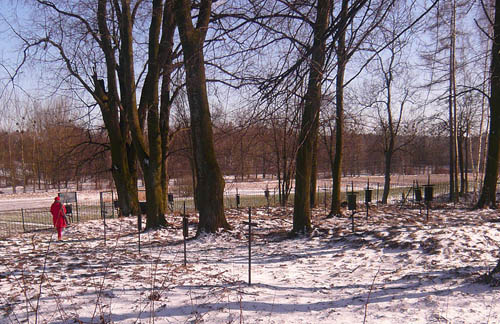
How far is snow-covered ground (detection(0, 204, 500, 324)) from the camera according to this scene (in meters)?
4.23

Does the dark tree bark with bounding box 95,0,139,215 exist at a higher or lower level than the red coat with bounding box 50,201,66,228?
higher

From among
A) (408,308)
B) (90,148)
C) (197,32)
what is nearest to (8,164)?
(90,148)

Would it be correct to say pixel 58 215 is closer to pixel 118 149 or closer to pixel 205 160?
pixel 205 160

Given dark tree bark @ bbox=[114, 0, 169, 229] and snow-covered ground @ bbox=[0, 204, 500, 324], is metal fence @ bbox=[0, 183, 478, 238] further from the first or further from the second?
snow-covered ground @ bbox=[0, 204, 500, 324]

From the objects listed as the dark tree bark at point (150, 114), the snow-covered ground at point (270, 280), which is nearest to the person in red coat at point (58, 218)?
the snow-covered ground at point (270, 280)

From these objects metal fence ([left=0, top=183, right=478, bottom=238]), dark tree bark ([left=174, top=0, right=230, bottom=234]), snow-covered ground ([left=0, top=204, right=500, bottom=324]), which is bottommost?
metal fence ([left=0, top=183, right=478, bottom=238])

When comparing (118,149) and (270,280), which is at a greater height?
(118,149)

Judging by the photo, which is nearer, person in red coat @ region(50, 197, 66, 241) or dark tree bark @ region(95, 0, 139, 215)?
person in red coat @ region(50, 197, 66, 241)

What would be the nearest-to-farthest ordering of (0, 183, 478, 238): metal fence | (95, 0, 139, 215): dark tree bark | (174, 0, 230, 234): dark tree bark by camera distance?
1. (174, 0, 230, 234): dark tree bark
2. (95, 0, 139, 215): dark tree bark
3. (0, 183, 478, 238): metal fence

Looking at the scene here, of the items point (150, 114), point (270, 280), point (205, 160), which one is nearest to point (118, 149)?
point (150, 114)

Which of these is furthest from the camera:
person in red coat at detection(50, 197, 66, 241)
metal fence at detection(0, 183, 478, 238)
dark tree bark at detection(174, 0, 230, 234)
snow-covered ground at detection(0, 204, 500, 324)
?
metal fence at detection(0, 183, 478, 238)

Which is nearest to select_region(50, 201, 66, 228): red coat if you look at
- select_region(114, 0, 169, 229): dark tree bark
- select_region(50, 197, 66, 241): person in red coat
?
select_region(50, 197, 66, 241): person in red coat

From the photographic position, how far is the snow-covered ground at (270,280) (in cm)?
423

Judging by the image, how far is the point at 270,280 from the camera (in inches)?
231
